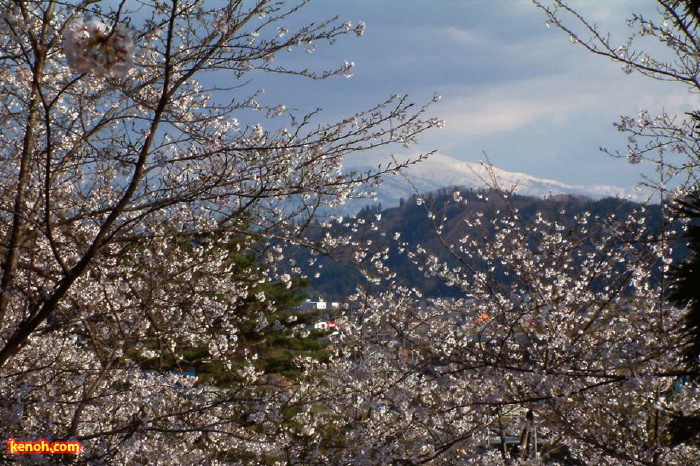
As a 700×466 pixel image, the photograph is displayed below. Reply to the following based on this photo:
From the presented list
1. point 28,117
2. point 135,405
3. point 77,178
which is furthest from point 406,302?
point 28,117

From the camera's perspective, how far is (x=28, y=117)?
→ 146 inches

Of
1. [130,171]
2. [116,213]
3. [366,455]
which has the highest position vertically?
[130,171]

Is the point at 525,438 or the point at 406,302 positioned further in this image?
the point at 406,302

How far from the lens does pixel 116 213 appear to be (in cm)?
316

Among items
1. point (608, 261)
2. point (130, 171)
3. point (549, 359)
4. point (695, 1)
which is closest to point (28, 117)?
point (130, 171)

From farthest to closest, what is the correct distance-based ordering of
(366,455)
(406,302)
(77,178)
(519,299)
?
(406,302) < (519,299) < (366,455) < (77,178)

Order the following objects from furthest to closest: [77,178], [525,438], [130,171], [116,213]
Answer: [525,438]
[77,178]
[130,171]
[116,213]

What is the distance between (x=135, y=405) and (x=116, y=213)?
1.94 metres

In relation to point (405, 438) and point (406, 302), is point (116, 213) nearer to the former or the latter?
point (405, 438)

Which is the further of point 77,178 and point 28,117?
point 77,178

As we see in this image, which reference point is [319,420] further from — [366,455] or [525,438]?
[366,455]

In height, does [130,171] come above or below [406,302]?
above

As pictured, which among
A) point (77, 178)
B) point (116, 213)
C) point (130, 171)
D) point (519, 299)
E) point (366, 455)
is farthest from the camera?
point (519, 299)

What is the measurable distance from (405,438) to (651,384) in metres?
2.47
